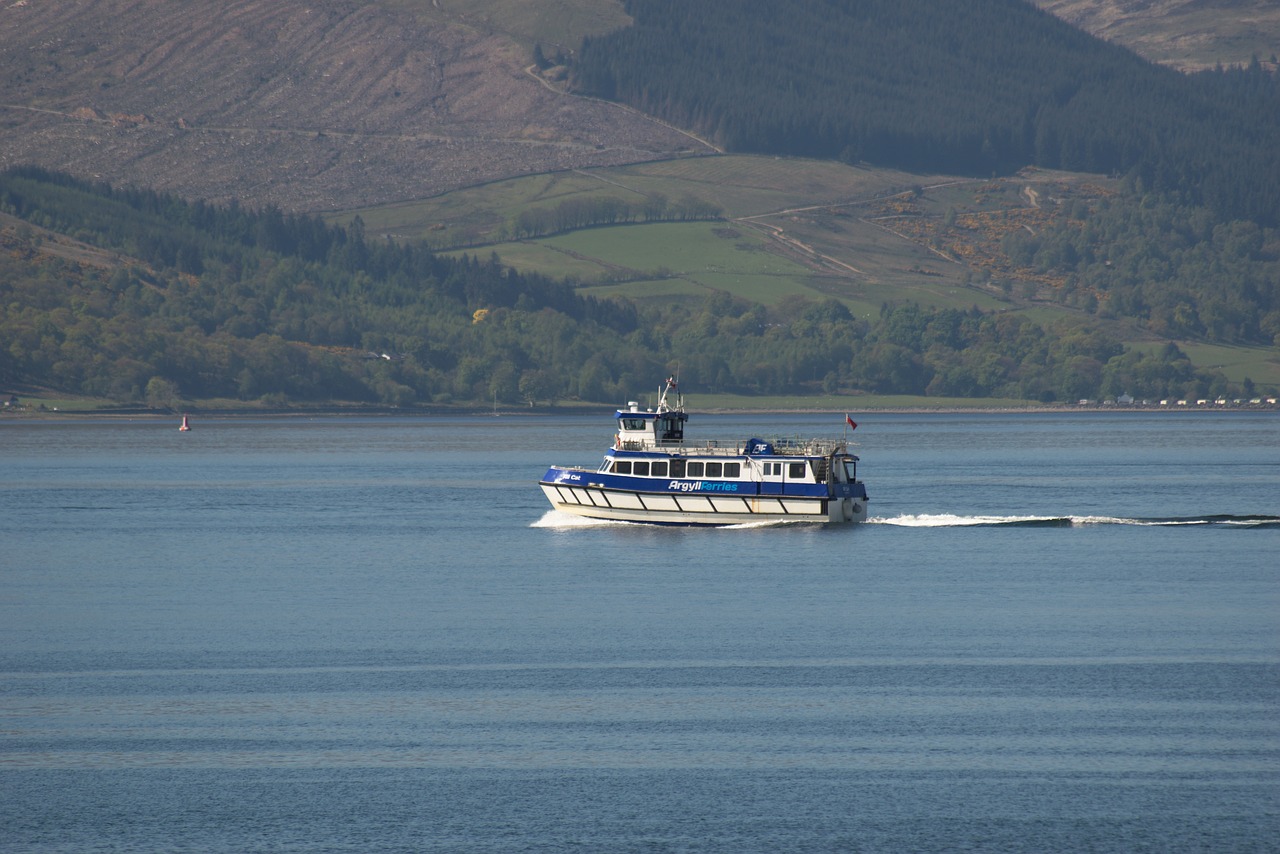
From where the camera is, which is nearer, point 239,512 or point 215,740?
point 215,740

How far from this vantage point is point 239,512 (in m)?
133

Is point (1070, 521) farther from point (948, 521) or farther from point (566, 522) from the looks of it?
point (566, 522)

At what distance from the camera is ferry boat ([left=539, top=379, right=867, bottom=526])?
108562 mm

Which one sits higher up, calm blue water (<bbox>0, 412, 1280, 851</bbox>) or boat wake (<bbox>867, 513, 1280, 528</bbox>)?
boat wake (<bbox>867, 513, 1280, 528</bbox>)

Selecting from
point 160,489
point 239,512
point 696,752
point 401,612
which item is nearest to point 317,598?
point 401,612

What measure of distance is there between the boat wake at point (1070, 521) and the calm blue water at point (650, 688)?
336 millimetres

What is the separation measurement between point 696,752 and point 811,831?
7.85 meters

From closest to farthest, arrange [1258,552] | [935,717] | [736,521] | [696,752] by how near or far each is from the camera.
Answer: [696,752] < [935,717] < [1258,552] < [736,521]

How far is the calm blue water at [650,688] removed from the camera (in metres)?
43.8

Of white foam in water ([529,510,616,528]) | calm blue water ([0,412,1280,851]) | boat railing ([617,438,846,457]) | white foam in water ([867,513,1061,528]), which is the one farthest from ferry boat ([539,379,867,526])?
white foam in water ([867,513,1061,528])

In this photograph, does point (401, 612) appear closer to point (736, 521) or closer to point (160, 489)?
point (736, 521)

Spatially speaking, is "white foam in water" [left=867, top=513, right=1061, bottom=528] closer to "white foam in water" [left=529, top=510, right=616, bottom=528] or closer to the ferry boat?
the ferry boat

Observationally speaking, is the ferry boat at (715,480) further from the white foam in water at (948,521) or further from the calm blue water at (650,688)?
the white foam in water at (948,521)

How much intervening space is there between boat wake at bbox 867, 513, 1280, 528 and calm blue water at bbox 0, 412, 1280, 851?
0.34m
